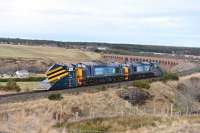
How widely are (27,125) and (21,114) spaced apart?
17.2 ft

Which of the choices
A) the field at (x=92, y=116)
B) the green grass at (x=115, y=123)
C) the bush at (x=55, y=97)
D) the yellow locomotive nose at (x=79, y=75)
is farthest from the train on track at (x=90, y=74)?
the green grass at (x=115, y=123)

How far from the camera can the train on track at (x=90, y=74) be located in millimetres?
56531

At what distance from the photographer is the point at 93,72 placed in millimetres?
63750

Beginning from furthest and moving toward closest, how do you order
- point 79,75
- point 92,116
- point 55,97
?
point 79,75, point 55,97, point 92,116

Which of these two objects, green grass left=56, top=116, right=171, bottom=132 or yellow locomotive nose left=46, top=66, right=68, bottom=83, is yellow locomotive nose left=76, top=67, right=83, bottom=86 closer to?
yellow locomotive nose left=46, top=66, right=68, bottom=83

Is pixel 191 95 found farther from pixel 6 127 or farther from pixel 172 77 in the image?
pixel 6 127

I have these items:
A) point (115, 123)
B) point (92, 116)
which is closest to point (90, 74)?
point (92, 116)

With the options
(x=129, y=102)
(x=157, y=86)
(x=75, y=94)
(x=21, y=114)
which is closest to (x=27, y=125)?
(x=21, y=114)

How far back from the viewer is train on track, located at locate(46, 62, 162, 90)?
56531 mm

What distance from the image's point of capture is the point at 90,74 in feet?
206

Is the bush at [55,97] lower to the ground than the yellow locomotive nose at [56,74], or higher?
lower

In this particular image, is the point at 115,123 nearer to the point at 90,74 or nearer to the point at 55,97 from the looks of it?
the point at 55,97

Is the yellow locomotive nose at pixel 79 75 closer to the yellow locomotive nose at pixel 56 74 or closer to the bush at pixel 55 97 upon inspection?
the yellow locomotive nose at pixel 56 74

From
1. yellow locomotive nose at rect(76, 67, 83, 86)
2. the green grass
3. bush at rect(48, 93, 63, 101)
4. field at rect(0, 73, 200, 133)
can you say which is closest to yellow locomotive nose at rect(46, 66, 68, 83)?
yellow locomotive nose at rect(76, 67, 83, 86)
